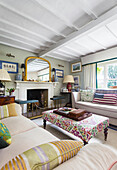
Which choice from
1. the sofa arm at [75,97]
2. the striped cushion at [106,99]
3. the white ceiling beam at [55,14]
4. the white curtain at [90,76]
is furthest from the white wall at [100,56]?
the white ceiling beam at [55,14]

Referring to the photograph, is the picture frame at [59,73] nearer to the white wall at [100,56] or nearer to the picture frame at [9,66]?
the white wall at [100,56]

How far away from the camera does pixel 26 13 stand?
71.4 inches

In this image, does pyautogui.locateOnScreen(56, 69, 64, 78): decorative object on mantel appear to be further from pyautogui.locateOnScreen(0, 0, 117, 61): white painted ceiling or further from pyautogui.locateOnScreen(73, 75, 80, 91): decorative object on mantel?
pyautogui.locateOnScreen(0, 0, 117, 61): white painted ceiling

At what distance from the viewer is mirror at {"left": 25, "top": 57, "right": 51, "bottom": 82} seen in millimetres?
3545

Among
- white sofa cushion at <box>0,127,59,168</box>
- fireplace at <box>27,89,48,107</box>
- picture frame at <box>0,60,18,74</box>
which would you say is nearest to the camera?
white sofa cushion at <box>0,127,59,168</box>

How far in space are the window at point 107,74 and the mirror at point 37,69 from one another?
85.8 inches

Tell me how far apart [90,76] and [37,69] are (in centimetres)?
228

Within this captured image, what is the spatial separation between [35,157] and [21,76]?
3177 mm

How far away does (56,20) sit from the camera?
2006 mm

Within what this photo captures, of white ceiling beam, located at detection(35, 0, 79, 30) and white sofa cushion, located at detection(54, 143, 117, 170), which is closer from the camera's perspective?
white sofa cushion, located at detection(54, 143, 117, 170)

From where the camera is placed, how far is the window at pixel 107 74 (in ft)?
11.6

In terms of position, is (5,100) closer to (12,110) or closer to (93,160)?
(12,110)

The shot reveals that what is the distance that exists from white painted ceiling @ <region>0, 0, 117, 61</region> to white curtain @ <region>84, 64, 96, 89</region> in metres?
1.23

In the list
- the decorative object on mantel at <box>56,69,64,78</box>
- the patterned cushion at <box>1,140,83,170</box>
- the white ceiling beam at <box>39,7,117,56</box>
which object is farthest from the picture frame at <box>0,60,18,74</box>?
the patterned cushion at <box>1,140,83,170</box>
